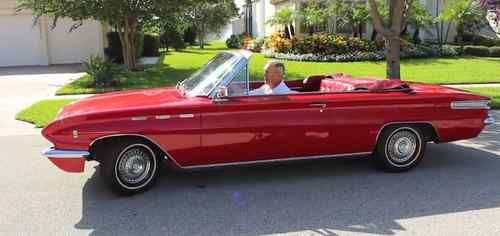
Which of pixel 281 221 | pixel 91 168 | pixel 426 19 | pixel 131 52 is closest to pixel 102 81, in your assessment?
pixel 131 52

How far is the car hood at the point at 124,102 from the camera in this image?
5098mm

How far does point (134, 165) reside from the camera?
5.12 m

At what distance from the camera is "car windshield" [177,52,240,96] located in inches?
212

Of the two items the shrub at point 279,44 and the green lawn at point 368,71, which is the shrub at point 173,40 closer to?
the shrub at point 279,44

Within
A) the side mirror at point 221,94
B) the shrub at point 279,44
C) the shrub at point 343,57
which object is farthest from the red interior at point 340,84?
the shrub at point 279,44

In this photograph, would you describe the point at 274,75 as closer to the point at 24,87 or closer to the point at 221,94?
the point at 221,94

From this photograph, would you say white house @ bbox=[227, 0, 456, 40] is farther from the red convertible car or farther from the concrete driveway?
the red convertible car

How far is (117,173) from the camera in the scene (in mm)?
5039

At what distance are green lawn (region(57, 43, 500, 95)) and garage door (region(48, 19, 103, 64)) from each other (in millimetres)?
5259

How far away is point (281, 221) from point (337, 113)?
1.55 meters

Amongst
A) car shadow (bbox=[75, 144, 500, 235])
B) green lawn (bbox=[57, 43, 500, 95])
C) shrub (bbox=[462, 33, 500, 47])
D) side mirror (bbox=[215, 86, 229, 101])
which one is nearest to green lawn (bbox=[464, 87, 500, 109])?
green lawn (bbox=[57, 43, 500, 95])

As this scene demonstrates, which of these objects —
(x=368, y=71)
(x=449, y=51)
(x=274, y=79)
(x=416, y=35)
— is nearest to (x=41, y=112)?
(x=274, y=79)

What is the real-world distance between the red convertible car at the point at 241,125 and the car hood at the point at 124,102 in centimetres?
1

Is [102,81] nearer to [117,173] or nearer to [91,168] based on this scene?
[91,168]
